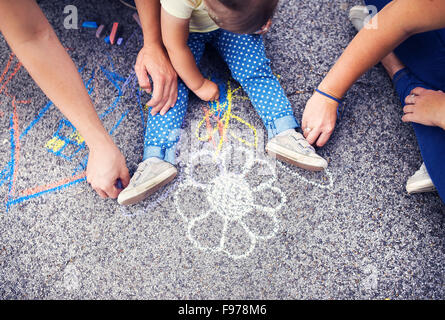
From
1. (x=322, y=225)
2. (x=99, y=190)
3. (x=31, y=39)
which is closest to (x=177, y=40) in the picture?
(x=31, y=39)

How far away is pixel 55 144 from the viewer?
0.98 m

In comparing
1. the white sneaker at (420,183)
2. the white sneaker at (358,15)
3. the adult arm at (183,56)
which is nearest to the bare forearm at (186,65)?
the adult arm at (183,56)

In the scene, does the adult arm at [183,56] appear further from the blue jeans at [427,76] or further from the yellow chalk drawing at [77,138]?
the blue jeans at [427,76]

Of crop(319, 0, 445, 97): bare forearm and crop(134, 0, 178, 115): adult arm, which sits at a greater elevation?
crop(319, 0, 445, 97): bare forearm

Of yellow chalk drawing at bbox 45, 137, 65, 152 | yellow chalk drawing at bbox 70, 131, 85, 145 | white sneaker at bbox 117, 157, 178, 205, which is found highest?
white sneaker at bbox 117, 157, 178, 205

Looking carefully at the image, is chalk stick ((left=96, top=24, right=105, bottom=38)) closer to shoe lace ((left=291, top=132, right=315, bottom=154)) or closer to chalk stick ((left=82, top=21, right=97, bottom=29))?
chalk stick ((left=82, top=21, right=97, bottom=29))

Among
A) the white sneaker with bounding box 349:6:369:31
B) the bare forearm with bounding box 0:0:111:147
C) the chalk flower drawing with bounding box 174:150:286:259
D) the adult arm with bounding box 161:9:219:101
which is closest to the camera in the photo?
the bare forearm with bounding box 0:0:111:147

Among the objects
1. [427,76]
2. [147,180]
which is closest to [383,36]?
[427,76]

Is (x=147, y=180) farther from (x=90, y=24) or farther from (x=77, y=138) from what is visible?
(x=90, y=24)

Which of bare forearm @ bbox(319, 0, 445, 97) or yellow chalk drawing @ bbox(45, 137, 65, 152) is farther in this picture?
yellow chalk drawing @ bbox(45, 137, 65, 152)

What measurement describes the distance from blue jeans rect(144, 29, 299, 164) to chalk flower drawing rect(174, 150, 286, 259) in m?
0.10

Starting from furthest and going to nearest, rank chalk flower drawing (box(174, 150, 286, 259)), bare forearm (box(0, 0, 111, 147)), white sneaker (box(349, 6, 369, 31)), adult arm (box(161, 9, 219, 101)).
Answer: white sneaker (box(349, 6, 369, 31)) → chalk flower drawing (box(174, 150, 286, 259)) → adult arm (box(161, 9, 219, 101)) → bare forearm (box(0, 0, 111, 147))

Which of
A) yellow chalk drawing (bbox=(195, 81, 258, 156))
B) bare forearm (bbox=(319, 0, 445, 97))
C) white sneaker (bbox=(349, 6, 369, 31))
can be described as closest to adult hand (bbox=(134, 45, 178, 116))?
yellow chalk drawing (bbox=(195, 81, 258, 156))

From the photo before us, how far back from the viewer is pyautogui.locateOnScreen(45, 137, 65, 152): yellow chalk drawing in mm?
979
